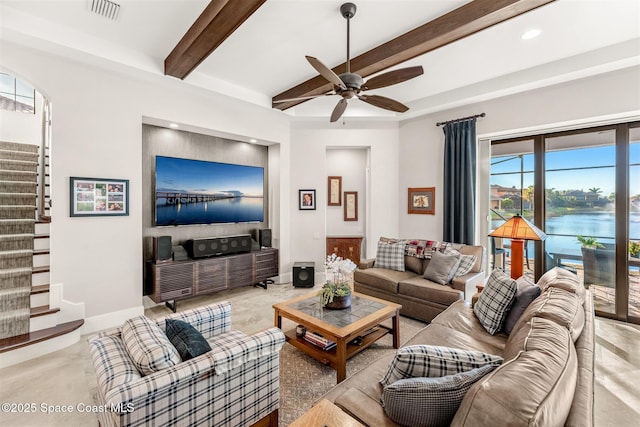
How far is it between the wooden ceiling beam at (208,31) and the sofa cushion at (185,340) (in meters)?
2.35

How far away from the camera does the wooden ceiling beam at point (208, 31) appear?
223cm

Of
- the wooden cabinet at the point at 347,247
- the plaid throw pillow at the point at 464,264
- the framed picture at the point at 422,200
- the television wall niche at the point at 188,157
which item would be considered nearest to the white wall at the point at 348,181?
the wooden cabinet at the point at 347,247

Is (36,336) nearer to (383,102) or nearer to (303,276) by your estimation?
(303,276)

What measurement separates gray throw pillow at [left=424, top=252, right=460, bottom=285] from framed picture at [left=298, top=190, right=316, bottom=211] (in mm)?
2367

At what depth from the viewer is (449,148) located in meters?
4.41

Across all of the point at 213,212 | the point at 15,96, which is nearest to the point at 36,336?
the point at 213,212

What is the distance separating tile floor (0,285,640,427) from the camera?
1855 millimetres

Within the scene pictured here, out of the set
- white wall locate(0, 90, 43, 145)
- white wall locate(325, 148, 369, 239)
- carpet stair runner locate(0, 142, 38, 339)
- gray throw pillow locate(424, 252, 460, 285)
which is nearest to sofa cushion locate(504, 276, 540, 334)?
gray throw pillow locate(424, 252, 460, 285)

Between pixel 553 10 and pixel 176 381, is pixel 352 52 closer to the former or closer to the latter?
pixel 553 10

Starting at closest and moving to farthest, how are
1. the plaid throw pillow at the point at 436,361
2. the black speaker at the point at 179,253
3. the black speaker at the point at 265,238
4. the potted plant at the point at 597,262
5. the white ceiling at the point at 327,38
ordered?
the plaid throw pillow at the point at 436,361, the white ceiling at the point at 327,38, the potted plant at the point at 597,262, the black speaker at the point at 179,253, the black speaker at the point at 265,238

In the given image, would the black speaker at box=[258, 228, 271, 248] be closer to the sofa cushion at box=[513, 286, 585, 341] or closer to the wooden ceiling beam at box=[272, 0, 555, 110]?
the wooden ceiling beam at box=[272, 0, 555, 110]

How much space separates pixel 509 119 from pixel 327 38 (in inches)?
109

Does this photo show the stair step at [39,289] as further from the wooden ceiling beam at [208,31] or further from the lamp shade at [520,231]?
the lamp shade at [520,231]

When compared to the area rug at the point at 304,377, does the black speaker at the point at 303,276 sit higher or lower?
higher
